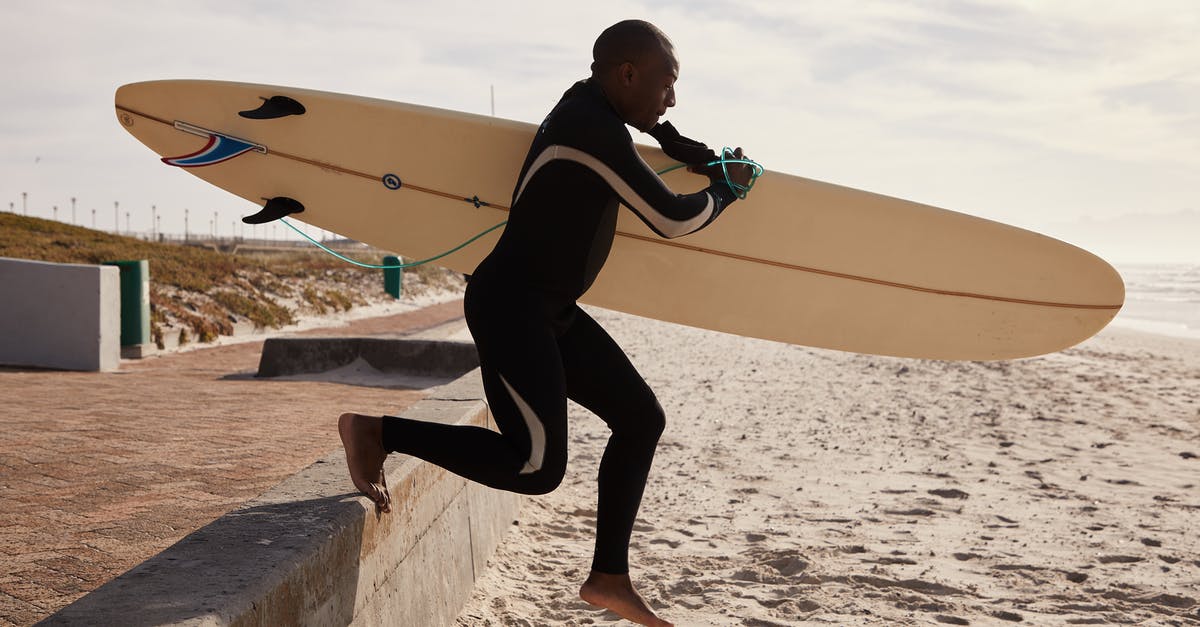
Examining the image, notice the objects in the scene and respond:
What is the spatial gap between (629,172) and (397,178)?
1535mm

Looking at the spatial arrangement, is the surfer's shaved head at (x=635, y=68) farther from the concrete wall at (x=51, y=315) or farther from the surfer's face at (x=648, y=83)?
the concrete wall at (x=51, y=315)

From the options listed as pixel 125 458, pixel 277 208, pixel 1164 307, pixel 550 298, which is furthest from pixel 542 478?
pixel 1164 307

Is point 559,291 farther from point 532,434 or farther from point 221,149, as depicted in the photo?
point 221,149

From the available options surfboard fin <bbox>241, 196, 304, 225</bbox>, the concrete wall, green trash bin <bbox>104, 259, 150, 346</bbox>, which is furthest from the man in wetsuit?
green trash bin <bbox>104, 259, 150, 346</bbox>

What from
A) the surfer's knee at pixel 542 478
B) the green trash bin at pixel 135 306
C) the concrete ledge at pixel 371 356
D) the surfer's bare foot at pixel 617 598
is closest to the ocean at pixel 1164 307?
the concrete ledge at pixel 371 356

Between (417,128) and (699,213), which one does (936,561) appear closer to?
(699,213)

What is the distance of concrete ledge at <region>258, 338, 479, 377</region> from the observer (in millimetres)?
7812

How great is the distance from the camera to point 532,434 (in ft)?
7.00

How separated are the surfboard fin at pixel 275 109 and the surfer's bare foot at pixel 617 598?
83.0 inches

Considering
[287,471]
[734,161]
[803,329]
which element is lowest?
[287,471]

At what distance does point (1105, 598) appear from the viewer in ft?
11.6

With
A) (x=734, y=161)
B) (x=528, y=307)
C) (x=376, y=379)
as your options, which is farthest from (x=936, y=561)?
(x=376, y=379)

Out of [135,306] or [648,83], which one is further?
[135,306]

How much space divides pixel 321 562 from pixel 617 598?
825 mm
